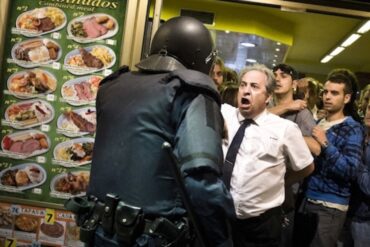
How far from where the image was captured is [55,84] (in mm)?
2943

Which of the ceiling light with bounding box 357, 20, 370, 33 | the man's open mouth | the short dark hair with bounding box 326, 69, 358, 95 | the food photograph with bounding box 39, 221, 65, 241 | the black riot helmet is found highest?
the ceiling light with bounding box 357, 20, 370, 33

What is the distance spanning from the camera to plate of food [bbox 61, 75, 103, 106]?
294cm

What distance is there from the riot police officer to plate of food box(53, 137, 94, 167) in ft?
3.29

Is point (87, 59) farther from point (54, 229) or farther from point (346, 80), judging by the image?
point (346, 80)

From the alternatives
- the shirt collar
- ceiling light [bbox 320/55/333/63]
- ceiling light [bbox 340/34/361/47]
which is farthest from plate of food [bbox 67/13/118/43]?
ceiling light [bbox 320/55/333/63]

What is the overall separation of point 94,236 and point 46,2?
1696mm

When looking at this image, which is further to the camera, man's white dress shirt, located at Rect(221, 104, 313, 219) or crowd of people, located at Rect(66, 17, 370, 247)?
man's white dress shirt, located at Rect(221, 104, 313, 219)

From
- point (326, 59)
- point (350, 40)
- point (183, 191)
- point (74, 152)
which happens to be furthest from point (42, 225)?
point (326, 59)

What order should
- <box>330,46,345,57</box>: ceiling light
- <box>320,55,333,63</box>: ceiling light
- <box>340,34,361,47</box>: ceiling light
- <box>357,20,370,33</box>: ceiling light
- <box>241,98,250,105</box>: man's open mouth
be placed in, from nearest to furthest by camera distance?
<box>241,98,250,105</box>: man's open mouth
<box>357,20,370,33</box>: ceiling light
<box>340,34,361,47</box>: ceiling light
<box>330,46,345,57</box>: ceiling light
<box>320,55,333,63</box>: ceiling light

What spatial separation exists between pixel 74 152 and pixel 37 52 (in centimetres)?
68

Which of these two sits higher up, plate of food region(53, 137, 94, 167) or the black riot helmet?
the black riot helmet

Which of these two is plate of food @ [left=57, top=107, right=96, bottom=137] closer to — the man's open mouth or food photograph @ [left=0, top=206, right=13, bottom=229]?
food photograph @ [left=0, top=206, right=13, bottom=229]

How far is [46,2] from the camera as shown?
2953mm

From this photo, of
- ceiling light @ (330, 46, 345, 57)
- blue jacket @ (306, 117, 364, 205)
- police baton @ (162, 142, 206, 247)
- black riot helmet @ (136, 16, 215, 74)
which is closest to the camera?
police baton @ (162, 142, 206, 247)
